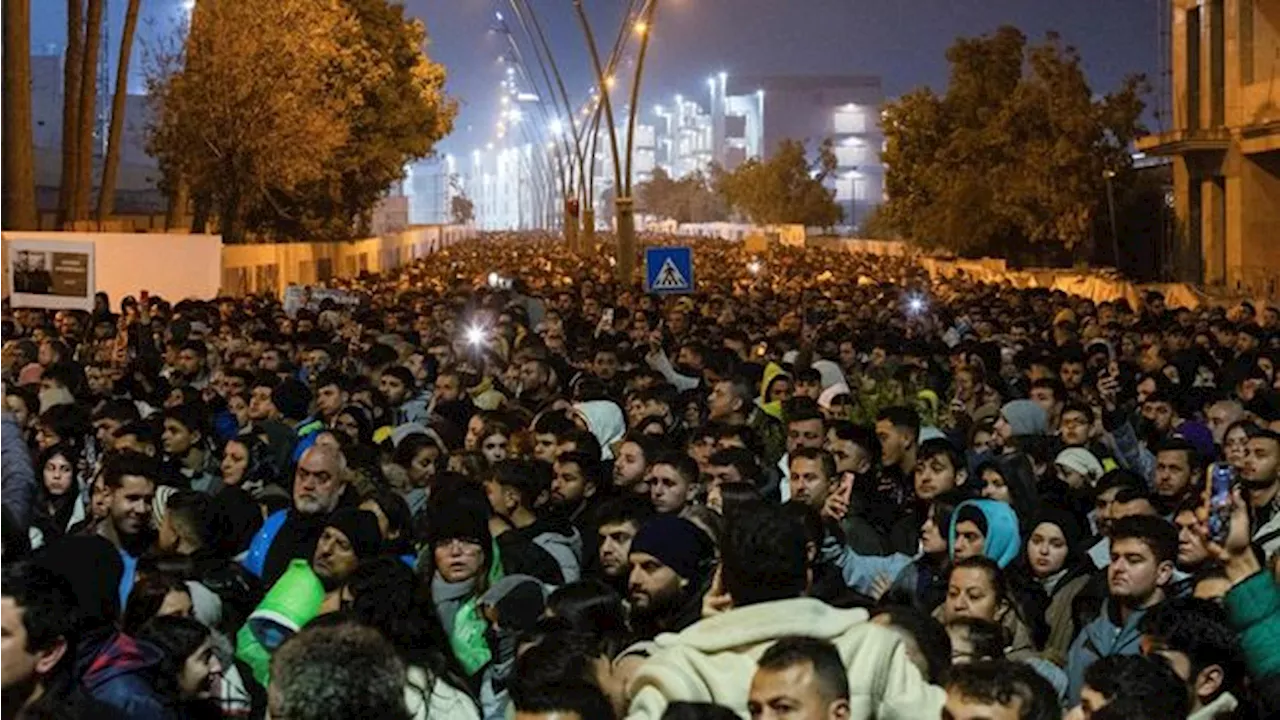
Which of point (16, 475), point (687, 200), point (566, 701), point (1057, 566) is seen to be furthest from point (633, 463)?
point (687, 200)

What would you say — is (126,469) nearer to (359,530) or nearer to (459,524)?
(359,530)

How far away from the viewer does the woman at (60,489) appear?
10477 millimetres

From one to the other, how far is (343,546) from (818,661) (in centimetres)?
345

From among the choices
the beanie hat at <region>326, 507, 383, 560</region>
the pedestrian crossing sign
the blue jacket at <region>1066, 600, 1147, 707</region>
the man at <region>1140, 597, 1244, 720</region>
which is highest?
the pedestrian crossing sign

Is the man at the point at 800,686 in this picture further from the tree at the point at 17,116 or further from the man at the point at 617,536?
the tree at the point at 17,116

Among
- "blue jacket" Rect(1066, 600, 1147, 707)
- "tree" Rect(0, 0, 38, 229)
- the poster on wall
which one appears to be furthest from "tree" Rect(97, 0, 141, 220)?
"blue jacket" Rect(1066, 600, 1147, 707)

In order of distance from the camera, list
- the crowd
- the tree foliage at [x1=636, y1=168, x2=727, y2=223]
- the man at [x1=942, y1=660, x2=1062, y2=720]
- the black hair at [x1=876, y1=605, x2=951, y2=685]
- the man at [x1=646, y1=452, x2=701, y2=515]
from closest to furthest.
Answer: the man at [x1=942, y1=660, x2=1062, y2=720], the crowd, the black hair at [x1=876, y1=605, x2=951, y2=685], the man at [x1=646, y1=452, x2=701, y2=515], the tree foliage at [x1=636, y1=168, x2=727, y2=223]

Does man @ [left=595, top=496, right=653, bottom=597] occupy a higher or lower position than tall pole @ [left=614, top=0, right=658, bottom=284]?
lower

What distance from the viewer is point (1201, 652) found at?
673 cm

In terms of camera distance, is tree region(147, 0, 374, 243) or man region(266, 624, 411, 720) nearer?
man region(266, 624, 411, 720)

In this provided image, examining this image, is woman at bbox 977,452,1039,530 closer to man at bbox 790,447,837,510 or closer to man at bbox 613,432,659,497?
man at bbox 790,447,837,510

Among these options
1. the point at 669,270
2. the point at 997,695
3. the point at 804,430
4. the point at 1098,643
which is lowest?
the point at 1098,643

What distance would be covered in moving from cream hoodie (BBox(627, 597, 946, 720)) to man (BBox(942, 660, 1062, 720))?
0.22 feet

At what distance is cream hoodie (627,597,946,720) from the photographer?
17.3ft
